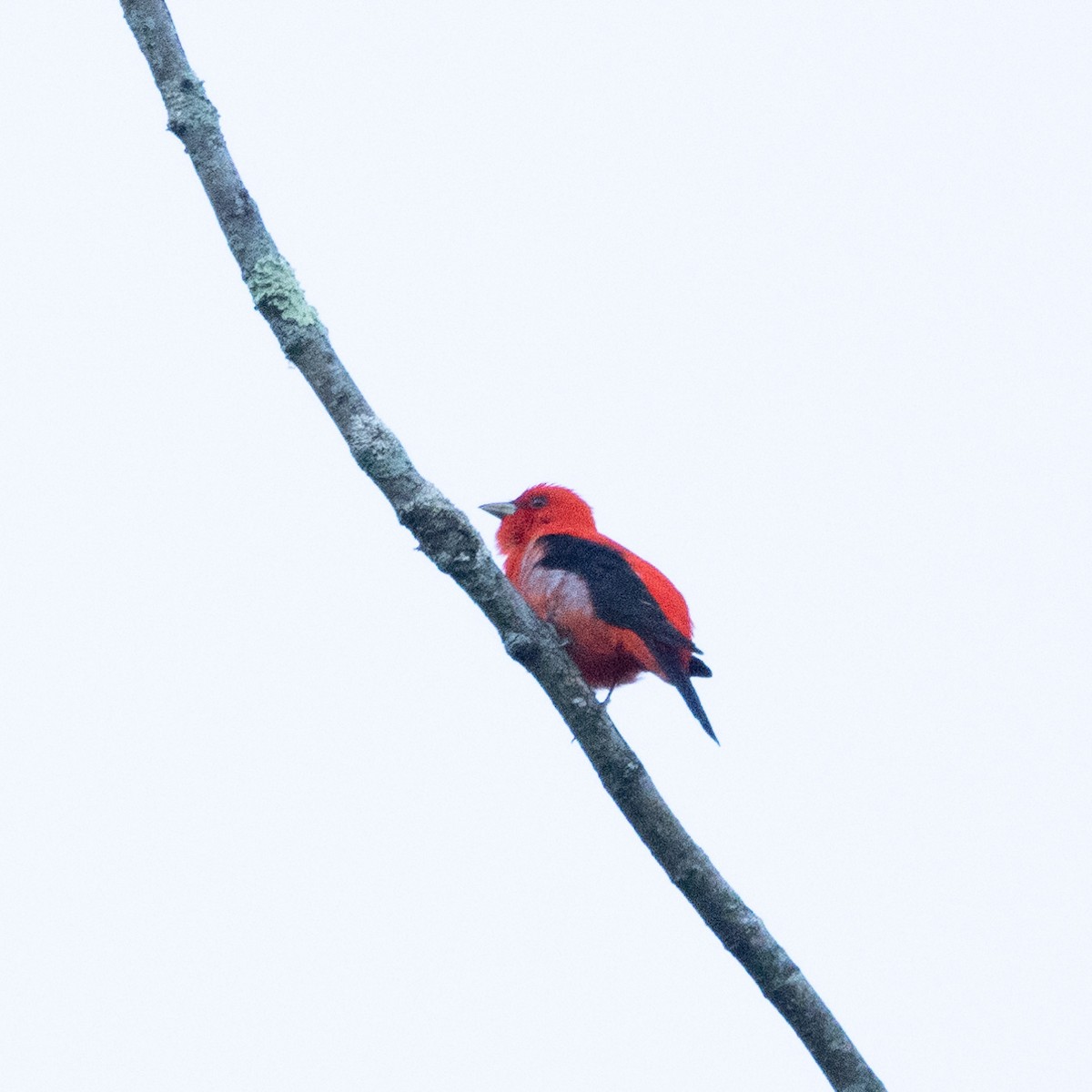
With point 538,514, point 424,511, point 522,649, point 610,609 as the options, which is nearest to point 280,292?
point 424,511

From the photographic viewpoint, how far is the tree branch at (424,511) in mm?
3240

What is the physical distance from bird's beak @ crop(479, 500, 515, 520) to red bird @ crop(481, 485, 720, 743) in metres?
0.53

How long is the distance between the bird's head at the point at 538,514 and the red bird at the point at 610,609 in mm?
291

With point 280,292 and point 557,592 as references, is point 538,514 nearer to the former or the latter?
point 557,592

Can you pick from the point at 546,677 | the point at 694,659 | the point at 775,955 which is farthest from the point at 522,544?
the point at 775,955

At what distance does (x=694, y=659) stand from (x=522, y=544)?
93cm

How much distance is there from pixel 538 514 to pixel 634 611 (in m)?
1.24

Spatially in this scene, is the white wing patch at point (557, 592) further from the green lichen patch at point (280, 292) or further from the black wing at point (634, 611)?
the green lichen patch at point (280, 292)

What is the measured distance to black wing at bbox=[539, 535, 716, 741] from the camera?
529 centimetres

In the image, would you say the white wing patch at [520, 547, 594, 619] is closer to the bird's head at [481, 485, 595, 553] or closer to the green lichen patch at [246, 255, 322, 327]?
the bird's head at [481, 485, 595, 553]

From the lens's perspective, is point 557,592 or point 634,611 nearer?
point 634,611

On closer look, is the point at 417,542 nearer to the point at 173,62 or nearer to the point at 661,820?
the point at 661,820

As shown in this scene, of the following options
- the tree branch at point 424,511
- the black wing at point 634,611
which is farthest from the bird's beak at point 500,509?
the tree branch at point 424,511

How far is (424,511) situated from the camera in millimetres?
3359
